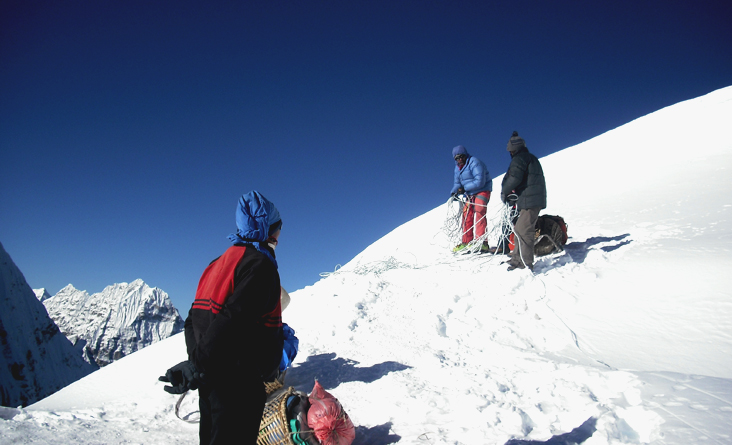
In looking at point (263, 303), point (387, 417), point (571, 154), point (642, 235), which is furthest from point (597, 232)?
point (571, 154)

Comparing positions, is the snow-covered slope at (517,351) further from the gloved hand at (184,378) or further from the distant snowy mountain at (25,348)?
the distant snowy mountain at (25,348)

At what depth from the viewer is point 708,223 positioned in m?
5.47

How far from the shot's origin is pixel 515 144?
5348 millimetres

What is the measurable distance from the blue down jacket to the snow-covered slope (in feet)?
3.98

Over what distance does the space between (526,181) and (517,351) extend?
2561mm

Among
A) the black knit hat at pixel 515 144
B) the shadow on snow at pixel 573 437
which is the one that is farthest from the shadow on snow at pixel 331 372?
the black knit hat at pixel 515 144

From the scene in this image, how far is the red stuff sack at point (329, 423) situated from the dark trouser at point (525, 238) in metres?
3.52

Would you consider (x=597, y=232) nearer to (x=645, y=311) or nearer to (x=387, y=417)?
(x=645, y=311)

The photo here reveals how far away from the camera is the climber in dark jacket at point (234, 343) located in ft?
5.23

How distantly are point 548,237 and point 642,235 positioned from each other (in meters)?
1.39

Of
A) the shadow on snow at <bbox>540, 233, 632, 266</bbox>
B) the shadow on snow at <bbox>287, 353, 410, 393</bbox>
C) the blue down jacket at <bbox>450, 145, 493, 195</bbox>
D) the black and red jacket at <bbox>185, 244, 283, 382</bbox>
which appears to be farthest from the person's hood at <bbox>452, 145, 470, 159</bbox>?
the black and red jacket at <bbox>185, 244, 283, 382</bbox>

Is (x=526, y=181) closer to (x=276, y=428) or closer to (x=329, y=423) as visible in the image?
(x=329, y=423)

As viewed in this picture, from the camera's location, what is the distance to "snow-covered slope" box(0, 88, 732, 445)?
2.29m

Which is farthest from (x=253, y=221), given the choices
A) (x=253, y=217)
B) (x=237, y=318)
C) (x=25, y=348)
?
(x=25, y=348)
